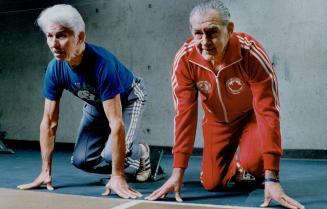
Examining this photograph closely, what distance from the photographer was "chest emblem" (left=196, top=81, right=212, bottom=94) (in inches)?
95.7

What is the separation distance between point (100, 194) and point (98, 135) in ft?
2.14

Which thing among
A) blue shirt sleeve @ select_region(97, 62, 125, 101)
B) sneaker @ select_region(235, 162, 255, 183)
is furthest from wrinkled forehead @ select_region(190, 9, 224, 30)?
sneaker @ select_region(235, 162, 255, 183)

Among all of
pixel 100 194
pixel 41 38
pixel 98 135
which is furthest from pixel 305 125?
pixel 41 38

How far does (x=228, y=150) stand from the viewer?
2.81 metres

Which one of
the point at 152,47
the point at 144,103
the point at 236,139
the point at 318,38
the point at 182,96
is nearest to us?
the point at 182,96

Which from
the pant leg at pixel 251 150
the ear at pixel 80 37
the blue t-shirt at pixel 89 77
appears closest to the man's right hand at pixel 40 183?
the blue t-shirt at pixel 89 77

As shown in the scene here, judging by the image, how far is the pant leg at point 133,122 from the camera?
9.42 ft

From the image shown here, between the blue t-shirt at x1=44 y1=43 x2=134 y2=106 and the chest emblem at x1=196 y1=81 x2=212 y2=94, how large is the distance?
0.46 metres

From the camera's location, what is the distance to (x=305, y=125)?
14.4ft

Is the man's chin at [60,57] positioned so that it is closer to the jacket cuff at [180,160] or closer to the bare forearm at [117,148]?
the bare forearm at [117,148]

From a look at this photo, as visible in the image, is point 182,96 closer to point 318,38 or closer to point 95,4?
point 318,38

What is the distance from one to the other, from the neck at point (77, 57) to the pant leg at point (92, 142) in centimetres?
51

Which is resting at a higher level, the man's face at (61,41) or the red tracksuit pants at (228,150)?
the man's face at (61,41)

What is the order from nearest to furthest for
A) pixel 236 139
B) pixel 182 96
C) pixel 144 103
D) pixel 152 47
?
pixel 182 96 < pixel 236 139 < pixel 144 103 < pixel 152 47
